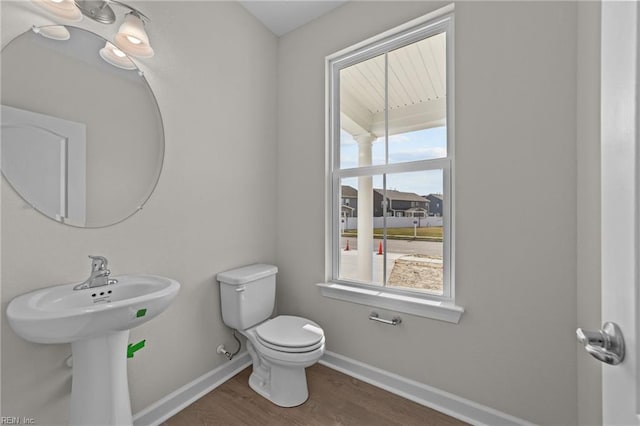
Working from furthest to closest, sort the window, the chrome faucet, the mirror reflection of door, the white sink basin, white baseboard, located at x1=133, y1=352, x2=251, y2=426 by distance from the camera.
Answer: the window, white baseboard, located at x1=133, y1=352, x2=251, y2=426, the chrome faucet, the mirror reflection of door, the white sink basin

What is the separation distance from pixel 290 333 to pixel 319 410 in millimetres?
443

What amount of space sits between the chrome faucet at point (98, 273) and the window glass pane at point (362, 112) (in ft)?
4.97

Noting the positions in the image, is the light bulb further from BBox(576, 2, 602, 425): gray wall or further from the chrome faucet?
BBox(576, 2, 602, 425): gray wall

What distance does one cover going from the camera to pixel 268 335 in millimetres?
1569

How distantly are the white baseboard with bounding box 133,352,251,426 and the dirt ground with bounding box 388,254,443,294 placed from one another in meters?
1.21

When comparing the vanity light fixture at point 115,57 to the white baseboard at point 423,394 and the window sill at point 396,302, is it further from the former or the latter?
the white baseboard at point 423,394

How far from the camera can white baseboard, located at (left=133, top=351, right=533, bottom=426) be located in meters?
1.39

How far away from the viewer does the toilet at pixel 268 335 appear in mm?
1495

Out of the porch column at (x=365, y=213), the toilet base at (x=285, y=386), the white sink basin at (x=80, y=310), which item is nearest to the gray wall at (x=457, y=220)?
the white sink basin at (x=80, y=310)

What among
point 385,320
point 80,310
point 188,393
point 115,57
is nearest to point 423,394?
point 385,320

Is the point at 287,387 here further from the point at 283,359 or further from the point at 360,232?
the point at 360,232

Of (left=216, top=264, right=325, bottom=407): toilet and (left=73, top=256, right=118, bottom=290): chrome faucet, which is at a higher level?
(left=73, top=256, right=118, bottom=290): chrome faucet

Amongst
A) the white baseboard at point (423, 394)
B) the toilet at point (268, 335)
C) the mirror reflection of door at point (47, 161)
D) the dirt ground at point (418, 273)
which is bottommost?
the white baseboard at point (423, 394)

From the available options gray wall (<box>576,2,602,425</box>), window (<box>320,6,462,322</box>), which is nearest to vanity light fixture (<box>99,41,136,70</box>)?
window (<box>320,6,462,322</box>)
